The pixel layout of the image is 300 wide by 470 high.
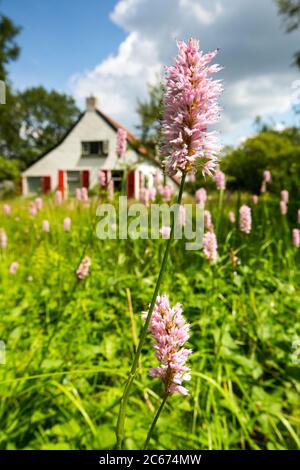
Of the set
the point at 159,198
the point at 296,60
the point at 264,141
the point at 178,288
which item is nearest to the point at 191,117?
the point at 178,288

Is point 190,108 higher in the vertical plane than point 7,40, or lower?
lower

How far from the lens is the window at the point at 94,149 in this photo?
27375 millimetres

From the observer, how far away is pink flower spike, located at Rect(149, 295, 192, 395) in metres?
0.65

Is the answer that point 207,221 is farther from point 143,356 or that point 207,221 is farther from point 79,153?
point 79,153

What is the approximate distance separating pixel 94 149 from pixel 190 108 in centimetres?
2824

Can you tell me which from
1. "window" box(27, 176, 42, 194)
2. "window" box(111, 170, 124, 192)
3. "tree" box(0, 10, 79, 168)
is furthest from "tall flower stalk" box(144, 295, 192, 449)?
"tree" box(0, 10, 79, 168)

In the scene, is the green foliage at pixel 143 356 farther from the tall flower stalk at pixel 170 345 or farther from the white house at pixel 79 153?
the white house at pixel 79 153

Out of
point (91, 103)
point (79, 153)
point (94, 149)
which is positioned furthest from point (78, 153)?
point (91, 103)

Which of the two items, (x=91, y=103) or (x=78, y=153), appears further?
(x=78, y=153)

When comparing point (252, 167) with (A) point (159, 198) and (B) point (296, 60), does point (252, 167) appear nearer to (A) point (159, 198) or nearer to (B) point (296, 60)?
(B) point (296, 60)

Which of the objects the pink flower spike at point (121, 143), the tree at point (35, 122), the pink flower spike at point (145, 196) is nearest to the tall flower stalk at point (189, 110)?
the pink flower spike at point (121, 143)

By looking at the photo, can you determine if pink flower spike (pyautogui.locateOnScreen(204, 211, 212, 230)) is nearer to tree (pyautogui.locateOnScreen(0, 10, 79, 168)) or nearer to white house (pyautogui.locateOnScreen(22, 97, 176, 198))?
white house (pyautogui.locateOnScreen(22, 97, 176, 198))

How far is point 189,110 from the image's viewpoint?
60 centimetres

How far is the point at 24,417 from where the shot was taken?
65.0 inches
